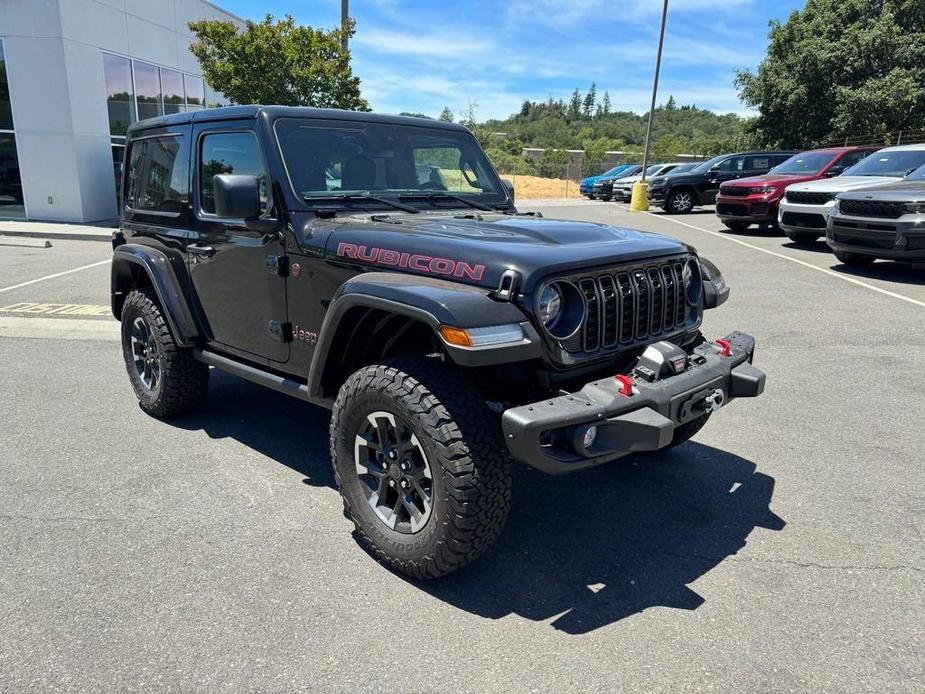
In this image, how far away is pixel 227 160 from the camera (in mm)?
3979

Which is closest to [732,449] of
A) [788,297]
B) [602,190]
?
[788,297]

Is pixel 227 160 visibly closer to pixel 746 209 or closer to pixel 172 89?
pixel 746 209

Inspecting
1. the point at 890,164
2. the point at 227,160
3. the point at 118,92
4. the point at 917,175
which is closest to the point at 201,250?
the point at 227,160

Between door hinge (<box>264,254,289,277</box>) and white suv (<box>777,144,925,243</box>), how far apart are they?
10.4 meters

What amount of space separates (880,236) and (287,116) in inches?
336

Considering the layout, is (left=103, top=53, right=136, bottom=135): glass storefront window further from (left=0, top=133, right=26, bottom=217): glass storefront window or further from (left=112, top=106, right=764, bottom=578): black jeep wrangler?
(left=112, top=106, right=764, bottom=578): black jeep wrangler

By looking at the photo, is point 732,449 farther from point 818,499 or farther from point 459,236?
point 459,236

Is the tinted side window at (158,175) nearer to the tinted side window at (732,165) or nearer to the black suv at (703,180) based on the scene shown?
the black suv at (703,180)

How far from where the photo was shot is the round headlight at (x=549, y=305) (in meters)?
2.73

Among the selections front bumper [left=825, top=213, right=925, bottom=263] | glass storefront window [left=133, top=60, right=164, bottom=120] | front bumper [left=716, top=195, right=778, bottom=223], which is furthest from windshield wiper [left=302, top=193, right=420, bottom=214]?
glass storefront window [left=133, top=60, right=164, bottom=120]

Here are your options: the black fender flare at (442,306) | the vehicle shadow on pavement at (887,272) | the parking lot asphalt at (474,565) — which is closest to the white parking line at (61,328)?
the parking lot asphalt at (474,565)

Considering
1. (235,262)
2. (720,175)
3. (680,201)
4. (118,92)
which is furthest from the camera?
(680,201)

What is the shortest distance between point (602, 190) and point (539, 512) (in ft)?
90.6

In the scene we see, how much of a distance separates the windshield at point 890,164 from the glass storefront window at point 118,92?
16.4 m
